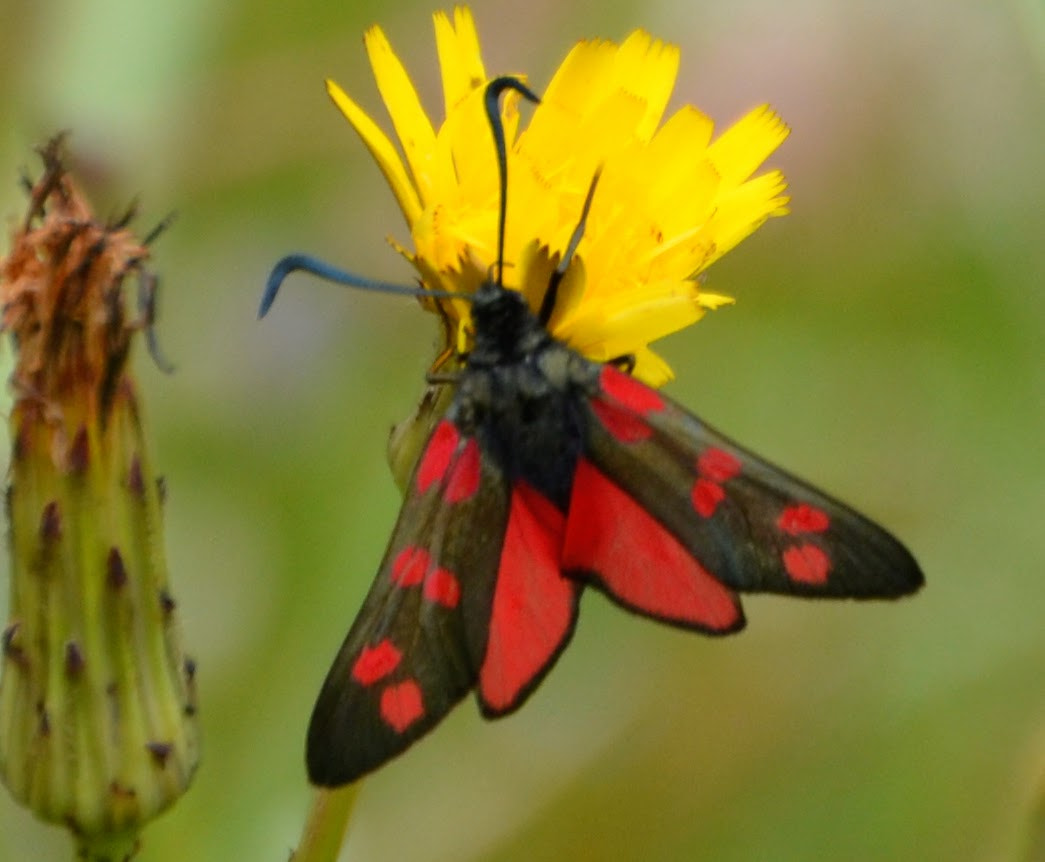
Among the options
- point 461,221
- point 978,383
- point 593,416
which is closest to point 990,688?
point 978,383

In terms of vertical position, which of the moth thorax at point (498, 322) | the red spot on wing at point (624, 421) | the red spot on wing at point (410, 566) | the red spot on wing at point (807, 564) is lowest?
the red spot on wing at point (807, 564)

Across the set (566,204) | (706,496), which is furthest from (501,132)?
(706,496)

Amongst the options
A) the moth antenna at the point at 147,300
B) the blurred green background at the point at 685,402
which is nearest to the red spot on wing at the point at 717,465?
the moth antenna at the point at 147,300

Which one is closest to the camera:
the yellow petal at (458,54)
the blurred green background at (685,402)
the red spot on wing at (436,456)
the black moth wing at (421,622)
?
the black moth wing at (421,622)

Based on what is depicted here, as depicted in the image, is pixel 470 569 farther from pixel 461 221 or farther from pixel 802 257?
pixel 802 257

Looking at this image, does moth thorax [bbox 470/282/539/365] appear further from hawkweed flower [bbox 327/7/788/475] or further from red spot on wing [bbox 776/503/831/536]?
red spot on wing [bbox 776/503/831/536]

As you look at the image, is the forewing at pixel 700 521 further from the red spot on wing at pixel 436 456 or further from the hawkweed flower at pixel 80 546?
the hawkweed flower at pixel 80 546
